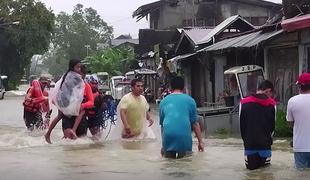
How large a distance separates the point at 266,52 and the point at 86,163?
9349mm

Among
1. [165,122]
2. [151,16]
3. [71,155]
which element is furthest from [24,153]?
[151,16]

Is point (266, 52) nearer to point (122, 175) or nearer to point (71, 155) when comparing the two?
point (71, 155)

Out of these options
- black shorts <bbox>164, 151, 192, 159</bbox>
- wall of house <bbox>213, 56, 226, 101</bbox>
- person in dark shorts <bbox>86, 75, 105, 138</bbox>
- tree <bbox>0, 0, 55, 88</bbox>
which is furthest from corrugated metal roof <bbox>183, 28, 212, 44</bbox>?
tree <bbox>0, 0, 55, 88</bbox>

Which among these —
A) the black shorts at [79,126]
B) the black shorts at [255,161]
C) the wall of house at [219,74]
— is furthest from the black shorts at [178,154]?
the wall of house at [219,74]

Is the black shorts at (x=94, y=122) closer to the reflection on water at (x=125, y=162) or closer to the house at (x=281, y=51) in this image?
the reflection on water at (x=125, y=162)

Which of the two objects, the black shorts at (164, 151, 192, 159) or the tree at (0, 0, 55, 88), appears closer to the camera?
the black shorts at (164, 151, 192, 159)

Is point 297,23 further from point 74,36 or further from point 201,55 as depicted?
point 74,36

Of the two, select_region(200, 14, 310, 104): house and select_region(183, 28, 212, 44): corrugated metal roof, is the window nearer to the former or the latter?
select_region(183, 28, 212, 44): corrugated metal roof

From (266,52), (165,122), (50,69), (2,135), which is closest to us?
(165,122)

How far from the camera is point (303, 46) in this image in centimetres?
1529

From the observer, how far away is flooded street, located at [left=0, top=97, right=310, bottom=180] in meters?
8.28

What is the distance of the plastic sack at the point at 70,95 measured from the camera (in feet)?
39.3

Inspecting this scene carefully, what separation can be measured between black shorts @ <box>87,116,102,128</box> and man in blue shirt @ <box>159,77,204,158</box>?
13.1 ft

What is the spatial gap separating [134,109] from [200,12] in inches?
1150
